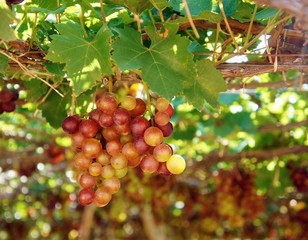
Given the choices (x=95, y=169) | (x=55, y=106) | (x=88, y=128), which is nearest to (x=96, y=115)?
(x=88, y=128)

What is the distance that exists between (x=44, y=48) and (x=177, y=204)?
523 cm

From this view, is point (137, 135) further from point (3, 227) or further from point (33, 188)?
point (3, 227)

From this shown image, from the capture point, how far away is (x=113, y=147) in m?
0.88

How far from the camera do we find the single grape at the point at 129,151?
89 centimetres

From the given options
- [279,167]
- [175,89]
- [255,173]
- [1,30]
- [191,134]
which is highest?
[1,30]

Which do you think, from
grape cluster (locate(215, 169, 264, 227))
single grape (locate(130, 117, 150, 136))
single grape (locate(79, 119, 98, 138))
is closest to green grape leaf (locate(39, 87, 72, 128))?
single grape (locate(79, 119, 98, 138))

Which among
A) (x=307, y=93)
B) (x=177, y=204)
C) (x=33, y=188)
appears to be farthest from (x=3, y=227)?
(x=307, y=93)

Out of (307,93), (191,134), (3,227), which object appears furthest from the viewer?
(3,227)

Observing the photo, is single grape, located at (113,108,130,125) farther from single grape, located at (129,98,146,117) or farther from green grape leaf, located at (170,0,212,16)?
green grape leaf, located at (170,0,212,16)

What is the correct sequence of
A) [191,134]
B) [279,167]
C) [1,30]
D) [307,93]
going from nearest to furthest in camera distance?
1. [1,30]
2. [307,93]
3. [191,134]
4. [279,167]

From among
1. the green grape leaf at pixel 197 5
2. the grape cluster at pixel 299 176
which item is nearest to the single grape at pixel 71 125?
the green grape leaf at pixel 197 5

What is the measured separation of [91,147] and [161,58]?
310 mm

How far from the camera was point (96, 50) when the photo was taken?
34.1 inches

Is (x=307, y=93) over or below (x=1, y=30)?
below
